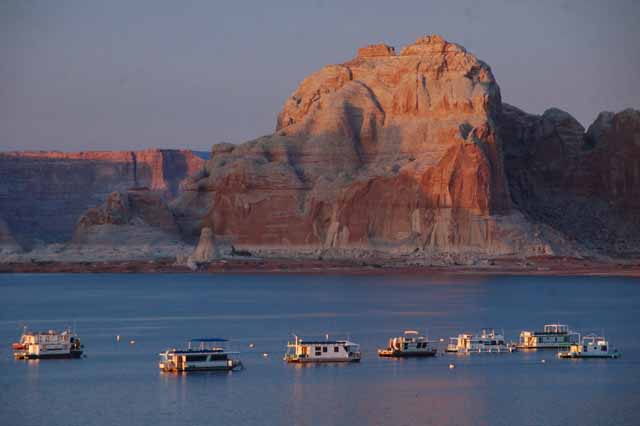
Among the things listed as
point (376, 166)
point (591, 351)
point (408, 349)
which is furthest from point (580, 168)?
point (408, 349)

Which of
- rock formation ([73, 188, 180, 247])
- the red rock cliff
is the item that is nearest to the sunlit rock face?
the red rock cliff

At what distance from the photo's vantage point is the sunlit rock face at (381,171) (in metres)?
158

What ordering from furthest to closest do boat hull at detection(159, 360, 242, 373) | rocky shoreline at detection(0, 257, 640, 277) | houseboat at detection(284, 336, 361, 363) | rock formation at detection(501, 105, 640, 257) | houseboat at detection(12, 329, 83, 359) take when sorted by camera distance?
1. rock formation at detection(501, 105, 640, 257)
2. rocky shoreline at detection(0, 257, 640, 277)
3. houseboat at detection(12, 329, 83, 359)
4. houseboat at detection(284, 336, 361, 363)
5. boat hull at detection(159, 360, 242, 373)

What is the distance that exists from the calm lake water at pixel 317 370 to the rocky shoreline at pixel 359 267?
99.3 ft

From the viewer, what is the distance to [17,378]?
6700cm

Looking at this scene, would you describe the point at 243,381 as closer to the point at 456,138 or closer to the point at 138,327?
the point at 138,327

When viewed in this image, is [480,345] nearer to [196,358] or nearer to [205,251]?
[196,358]

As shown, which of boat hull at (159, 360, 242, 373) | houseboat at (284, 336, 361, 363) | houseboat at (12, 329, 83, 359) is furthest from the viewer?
houseboat at (12, 329, 83, 359)

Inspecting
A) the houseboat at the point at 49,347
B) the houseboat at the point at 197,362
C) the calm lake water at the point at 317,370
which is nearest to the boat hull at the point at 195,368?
the houseboat at the point at 197,362

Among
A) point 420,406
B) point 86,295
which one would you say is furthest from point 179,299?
point 420,406

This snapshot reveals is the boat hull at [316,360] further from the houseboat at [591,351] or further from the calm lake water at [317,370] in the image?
the houseboat at [591,351]

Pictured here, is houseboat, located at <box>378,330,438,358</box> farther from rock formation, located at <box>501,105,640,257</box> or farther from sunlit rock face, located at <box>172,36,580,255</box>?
rock formation, located at <box>501,105,640,257</box>

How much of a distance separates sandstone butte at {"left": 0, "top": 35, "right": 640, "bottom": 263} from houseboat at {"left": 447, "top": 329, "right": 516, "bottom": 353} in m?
77.5

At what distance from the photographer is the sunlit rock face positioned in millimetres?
157500
